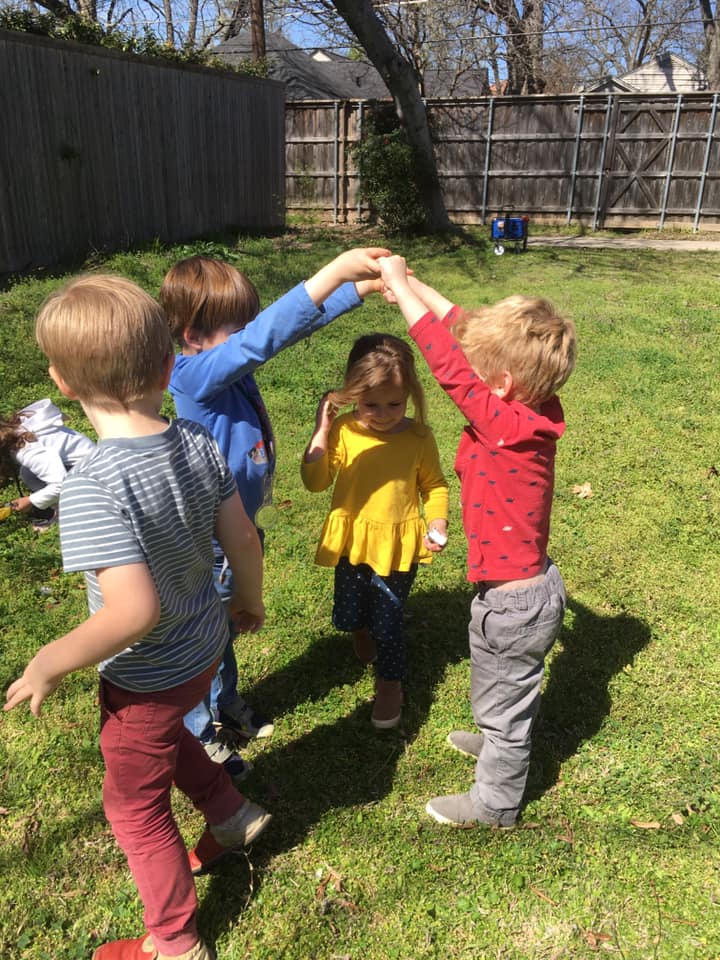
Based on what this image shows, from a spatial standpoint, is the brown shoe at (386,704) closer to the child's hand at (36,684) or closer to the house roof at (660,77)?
the child's hand at (36,684)

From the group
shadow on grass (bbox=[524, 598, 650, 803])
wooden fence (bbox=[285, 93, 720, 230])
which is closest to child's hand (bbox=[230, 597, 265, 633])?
shadow on grass (bbox=[524, 598, 650, 803])

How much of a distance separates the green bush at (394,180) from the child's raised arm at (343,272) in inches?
509

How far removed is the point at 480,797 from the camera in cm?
248

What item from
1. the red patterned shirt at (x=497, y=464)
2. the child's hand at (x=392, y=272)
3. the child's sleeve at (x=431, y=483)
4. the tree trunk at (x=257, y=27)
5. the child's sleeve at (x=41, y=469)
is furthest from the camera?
the tree trunk at (x=257, y=27)

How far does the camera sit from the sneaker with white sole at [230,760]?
2715 millimetres

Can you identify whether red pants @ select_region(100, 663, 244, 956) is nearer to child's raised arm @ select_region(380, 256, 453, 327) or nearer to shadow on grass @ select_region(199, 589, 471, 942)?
shadow on grass @ select_region(199, 589, 471, 942)

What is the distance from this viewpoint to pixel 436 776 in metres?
2.76

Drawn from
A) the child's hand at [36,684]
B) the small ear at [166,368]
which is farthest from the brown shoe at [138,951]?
the small ear at [166,368]

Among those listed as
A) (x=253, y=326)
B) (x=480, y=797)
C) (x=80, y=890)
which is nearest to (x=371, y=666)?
(x=480, y=797)

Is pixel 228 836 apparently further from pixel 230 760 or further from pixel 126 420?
pixel 126 420

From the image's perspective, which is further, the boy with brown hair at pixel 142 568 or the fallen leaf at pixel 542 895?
the fallen leaf at pixel 542 895

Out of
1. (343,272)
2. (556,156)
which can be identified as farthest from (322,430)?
(556,156)

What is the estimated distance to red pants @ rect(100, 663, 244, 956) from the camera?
1831mm

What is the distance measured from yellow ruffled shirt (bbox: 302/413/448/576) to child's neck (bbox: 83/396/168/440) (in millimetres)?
1081
